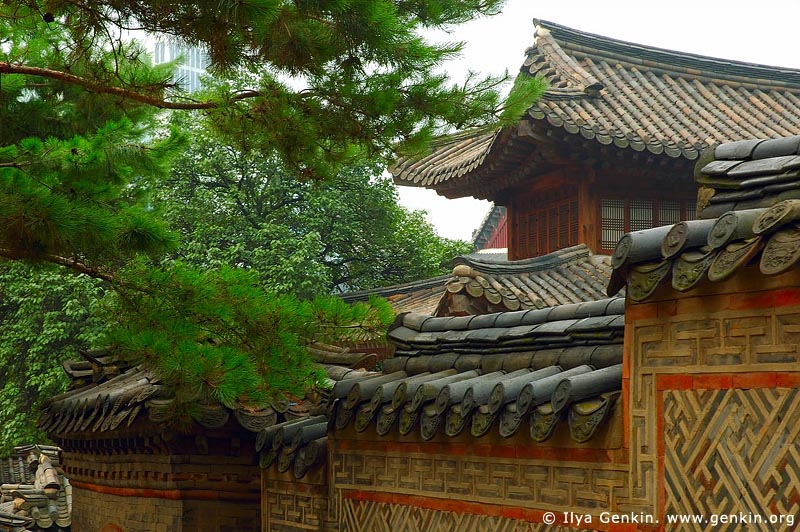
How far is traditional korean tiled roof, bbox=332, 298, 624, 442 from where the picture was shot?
527 cm

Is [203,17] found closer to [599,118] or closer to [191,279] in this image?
[191,279]

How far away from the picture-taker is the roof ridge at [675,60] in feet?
48.8

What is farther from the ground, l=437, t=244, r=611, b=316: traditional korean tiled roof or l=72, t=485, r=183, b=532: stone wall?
l=437, t=244, r=611, b=316: traditional korean tiled roof

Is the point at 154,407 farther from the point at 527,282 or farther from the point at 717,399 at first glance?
the point at 527,282

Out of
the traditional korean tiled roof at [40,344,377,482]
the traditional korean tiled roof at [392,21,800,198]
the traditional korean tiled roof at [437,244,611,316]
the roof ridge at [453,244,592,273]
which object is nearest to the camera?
the traditional korean tiled roof at [40,344,377,482]

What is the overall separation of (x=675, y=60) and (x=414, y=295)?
17.6 ft

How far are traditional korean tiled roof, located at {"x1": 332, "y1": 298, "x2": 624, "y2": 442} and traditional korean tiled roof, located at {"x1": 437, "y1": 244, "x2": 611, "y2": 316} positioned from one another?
4.42m

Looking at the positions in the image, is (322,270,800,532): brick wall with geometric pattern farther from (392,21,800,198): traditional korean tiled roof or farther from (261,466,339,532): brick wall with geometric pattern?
(392,21,800,198): traditional korean tiled roof

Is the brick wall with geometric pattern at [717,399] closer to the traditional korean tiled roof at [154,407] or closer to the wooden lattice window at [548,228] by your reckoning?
the traditional korean tiled roof at [154,407]

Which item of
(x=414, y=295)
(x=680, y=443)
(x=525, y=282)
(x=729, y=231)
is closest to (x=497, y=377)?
(x=680, y=443)

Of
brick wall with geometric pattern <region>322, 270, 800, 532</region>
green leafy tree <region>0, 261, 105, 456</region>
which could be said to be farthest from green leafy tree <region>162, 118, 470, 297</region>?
brick wall with geometric pattern <region>322, 270, 800, 532</region>

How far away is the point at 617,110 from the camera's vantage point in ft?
Answer: 43.7

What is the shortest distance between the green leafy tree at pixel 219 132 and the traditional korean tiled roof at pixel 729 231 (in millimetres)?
2458

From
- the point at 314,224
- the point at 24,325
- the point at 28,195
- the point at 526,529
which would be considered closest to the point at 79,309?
the point at 24,325
